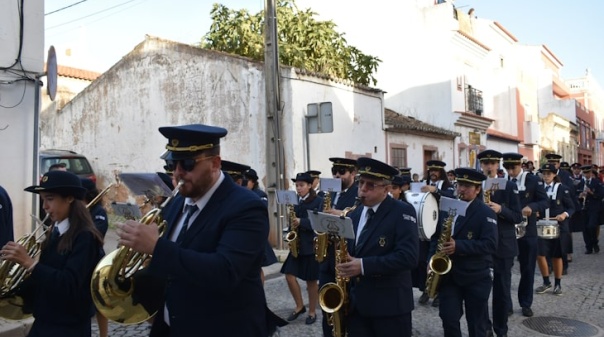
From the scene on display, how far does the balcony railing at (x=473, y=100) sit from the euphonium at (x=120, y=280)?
25206mm

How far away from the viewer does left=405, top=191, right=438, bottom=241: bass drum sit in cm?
705

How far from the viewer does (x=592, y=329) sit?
703 cm

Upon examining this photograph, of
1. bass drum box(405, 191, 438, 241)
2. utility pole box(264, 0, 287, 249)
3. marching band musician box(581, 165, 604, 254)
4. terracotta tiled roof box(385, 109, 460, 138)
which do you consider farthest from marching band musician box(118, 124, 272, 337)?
terracotta tiled roof box(385, 109, 460, 138)

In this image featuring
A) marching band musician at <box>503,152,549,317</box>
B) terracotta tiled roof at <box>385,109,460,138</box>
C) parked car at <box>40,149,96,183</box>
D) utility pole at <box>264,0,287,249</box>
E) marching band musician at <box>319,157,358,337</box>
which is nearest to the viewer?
marching band musician at <box>319,157,358,337</box>

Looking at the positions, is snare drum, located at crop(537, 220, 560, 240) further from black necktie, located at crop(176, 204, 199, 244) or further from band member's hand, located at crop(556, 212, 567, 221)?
black necktie, located at crop(176, 204, 199, 244)

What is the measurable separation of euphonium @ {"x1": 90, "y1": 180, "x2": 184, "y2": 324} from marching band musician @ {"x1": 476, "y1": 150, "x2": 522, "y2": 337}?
4603mm

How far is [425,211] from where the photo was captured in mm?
7152

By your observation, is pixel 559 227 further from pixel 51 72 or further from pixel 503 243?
pixel 51 72

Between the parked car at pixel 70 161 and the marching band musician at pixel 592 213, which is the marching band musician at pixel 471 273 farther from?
the parked car at pixel 70 161

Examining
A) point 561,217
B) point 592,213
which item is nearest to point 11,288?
point 561,217

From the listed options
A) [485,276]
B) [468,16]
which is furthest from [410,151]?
[485,276]

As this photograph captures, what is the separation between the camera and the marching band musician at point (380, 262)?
13.6 ft

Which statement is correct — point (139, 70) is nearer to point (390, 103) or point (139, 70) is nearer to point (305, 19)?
point (305, 19)

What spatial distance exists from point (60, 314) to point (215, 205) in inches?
64.0
